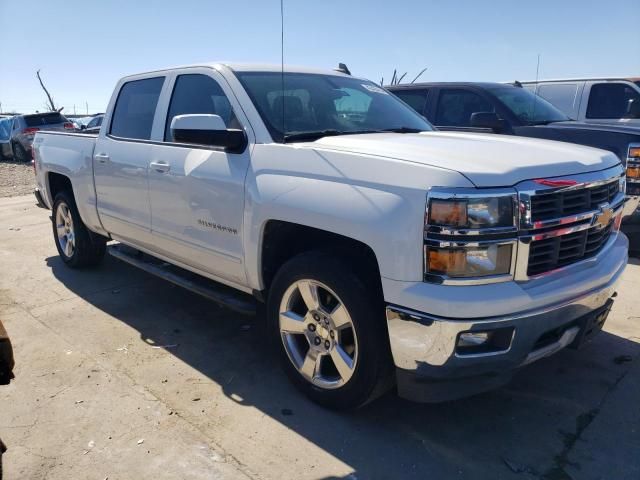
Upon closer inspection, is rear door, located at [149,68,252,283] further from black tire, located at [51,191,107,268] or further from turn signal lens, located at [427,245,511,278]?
black tire, located at [51,191,107,268]

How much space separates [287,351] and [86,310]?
2.27m

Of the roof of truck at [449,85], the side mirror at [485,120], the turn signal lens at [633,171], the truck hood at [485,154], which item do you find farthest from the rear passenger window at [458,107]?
the truck hood at [485,154]

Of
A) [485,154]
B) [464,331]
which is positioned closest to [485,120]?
[485,154]

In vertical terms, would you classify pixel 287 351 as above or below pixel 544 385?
above

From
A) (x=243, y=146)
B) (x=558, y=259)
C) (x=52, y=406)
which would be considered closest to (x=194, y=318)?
(x=52, y=406)

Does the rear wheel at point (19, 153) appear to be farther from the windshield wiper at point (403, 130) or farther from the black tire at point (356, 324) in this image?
the black tire at point (356, 324)

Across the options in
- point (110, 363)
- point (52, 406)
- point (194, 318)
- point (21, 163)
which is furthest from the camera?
point (21, 163)

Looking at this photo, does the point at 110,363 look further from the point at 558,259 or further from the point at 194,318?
the point at 558,259

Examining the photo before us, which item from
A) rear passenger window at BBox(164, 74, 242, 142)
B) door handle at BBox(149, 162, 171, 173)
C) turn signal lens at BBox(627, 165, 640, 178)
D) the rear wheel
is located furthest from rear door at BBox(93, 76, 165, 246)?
the rear wheel

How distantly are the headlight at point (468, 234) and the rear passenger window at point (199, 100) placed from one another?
5.25 feet

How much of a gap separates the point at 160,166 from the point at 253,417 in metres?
1.88

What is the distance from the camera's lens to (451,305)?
234 cm

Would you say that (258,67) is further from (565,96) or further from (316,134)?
(565,96)

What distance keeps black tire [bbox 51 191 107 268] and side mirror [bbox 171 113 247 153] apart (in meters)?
2.76
